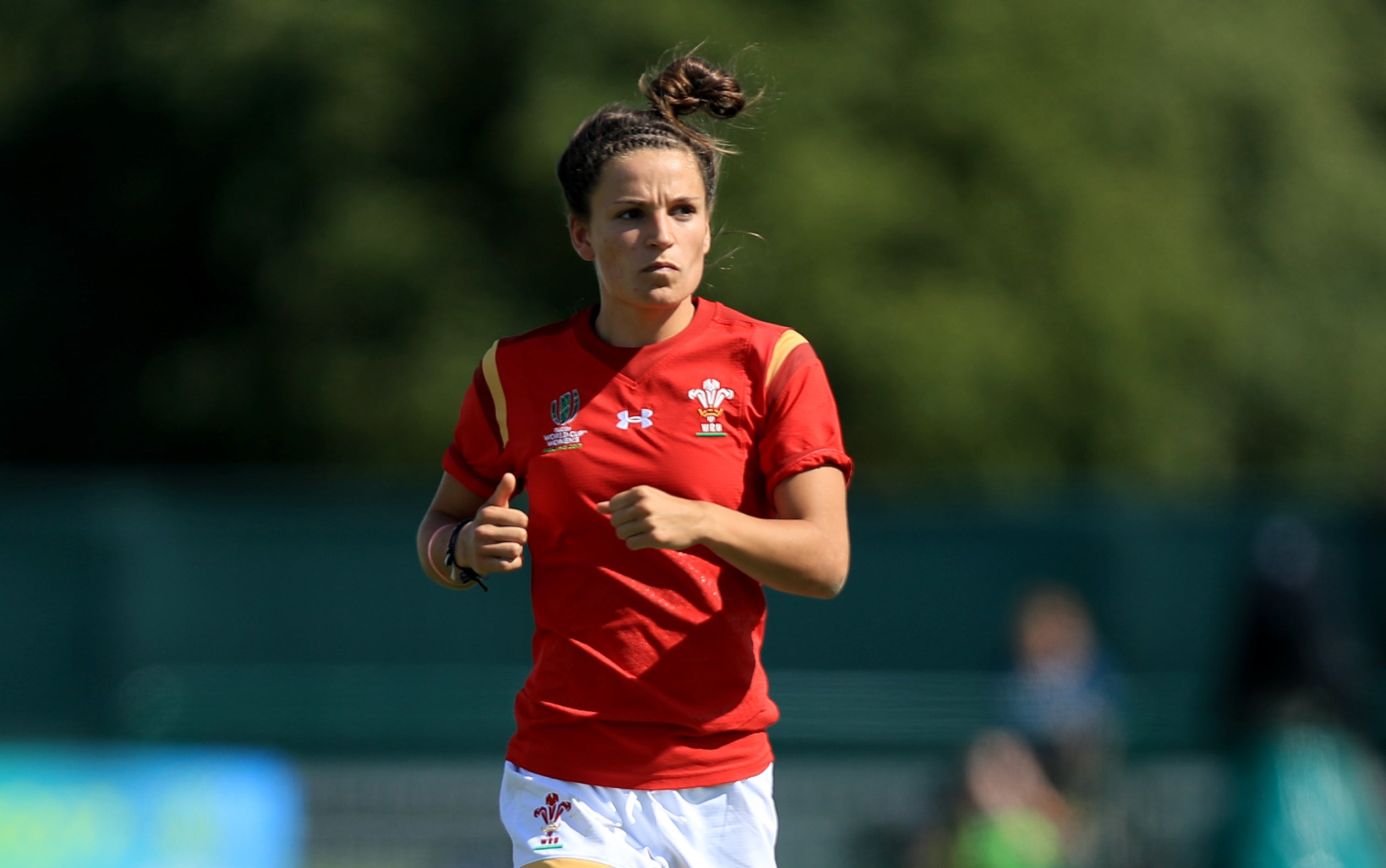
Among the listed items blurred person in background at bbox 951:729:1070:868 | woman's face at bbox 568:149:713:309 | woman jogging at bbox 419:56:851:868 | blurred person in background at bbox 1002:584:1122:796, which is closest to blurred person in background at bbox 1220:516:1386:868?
blurred person in background at bbox 951:729:1070:868

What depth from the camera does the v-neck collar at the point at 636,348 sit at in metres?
3.25

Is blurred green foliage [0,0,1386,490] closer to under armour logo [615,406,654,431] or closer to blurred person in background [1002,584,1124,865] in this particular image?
blurred person in background [1002,584,1124,865]

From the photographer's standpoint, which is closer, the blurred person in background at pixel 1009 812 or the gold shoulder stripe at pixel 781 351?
the gold shoulder stripe at pixel 781 351

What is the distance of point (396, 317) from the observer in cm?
1591

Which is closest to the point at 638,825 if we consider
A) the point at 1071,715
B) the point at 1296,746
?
the point at 1296,746

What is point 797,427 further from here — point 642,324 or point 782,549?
point 642,324

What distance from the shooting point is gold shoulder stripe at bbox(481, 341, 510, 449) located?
334 cm

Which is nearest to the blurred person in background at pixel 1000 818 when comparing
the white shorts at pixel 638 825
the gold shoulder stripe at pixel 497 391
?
the white shorts at pixel 638 825

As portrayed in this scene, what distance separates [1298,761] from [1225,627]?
5718 millimetres

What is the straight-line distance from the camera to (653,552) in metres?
3.15

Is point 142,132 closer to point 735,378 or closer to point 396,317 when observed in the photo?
point 396,317

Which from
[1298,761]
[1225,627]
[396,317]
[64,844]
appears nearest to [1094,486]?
[1225,627]

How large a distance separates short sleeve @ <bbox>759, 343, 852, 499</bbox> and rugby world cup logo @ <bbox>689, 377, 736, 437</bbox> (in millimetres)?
87

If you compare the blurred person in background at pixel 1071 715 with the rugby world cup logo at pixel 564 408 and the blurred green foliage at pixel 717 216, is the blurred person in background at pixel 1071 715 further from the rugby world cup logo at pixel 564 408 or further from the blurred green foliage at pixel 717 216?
the rugby world cup logo at pixel 564 408
